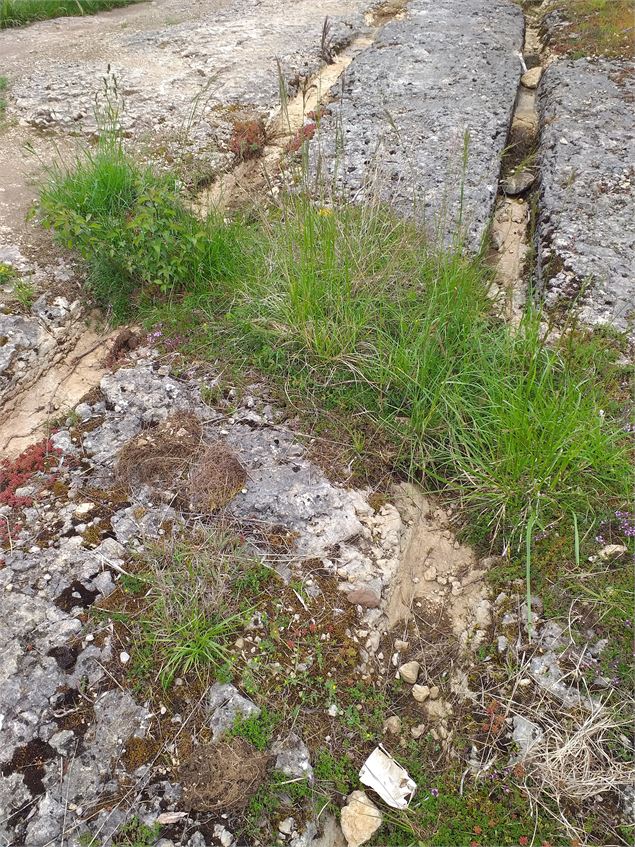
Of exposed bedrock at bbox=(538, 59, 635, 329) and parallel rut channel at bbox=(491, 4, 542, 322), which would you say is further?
parallel rut channel at bbox=(491, 4, 542, 322)

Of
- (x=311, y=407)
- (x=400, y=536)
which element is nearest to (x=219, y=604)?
(x=400, y=536)

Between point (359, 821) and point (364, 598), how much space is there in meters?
0.82

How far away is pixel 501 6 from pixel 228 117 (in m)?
4.43

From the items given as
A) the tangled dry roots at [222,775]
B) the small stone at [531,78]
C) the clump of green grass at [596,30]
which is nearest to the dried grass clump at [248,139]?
the small stone at [531,78]

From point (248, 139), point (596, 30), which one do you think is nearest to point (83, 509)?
point (248, 139)

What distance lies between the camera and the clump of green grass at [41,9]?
7832 millimetres

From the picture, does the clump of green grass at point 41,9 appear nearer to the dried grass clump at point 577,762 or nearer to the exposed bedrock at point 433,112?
the exposed bedrock at point 433,112

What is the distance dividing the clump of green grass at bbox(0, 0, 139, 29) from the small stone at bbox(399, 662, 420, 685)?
8.84m

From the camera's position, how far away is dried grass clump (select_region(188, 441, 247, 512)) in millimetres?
2865

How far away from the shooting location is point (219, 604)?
2475 mm

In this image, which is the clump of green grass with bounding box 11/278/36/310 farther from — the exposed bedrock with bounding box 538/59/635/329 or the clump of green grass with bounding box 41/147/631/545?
the exposed bedrock with bounding box 538/59/635/329

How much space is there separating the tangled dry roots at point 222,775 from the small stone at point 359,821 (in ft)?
1.15

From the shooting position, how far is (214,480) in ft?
9.57

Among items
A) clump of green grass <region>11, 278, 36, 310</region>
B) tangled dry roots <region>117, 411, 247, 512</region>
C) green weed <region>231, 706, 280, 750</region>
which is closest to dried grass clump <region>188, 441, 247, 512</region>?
tangled dry roots <region>117, 411, 247, 512</region>
